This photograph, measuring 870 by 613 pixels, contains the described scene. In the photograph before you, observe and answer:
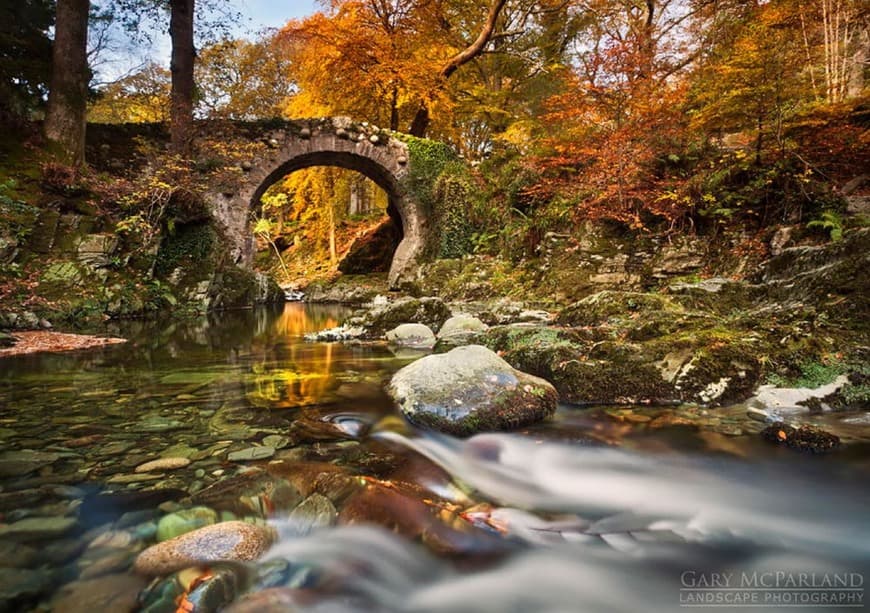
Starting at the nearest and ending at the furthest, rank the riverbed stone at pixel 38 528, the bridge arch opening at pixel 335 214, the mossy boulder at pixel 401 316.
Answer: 1. the riverbed stone at pixel 38 528
2. the mossy boulder at pixel 401 316
3. the bridge arch opening at pixel 335 214

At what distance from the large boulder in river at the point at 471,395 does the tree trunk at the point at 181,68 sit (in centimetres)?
1217

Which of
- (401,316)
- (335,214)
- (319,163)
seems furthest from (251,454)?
(335,214)

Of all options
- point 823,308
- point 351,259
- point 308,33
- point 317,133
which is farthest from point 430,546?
point 351,259

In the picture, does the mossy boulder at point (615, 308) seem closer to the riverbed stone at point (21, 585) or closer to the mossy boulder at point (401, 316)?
the mossy boulder at point (401, 316)

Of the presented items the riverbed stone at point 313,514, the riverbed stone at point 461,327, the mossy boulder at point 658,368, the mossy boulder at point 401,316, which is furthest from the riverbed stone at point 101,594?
the mossy boulder at point 401,316

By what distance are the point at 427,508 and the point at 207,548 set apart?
871mm

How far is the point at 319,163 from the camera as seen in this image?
15219mm

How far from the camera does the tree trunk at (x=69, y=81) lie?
8.59 meters

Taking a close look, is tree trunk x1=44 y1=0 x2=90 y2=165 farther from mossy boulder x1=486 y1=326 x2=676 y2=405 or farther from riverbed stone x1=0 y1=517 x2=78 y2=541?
mossy boulder x1=486 y1=326 x2=676 y2=405

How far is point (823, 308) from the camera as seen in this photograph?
12.5ft

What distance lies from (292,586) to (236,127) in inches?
576

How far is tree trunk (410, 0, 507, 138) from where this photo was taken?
14.8m

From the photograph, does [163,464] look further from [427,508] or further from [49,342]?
[49,342]

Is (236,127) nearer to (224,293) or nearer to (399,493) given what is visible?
(224,293)
